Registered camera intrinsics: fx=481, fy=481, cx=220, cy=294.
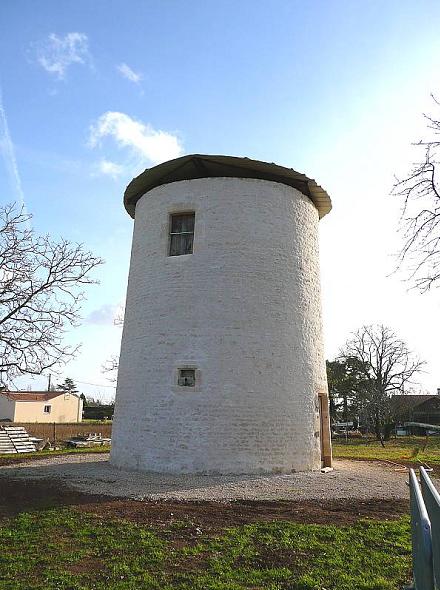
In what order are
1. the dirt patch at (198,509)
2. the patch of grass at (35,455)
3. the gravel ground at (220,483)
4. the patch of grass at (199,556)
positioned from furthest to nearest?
the patch of grass at (35,455) → the gravel ground at (220,483) → the dirt patch at (198,509) → the patch of grass at (199,556)

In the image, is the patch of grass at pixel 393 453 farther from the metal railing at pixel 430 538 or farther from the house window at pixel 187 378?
the metal railing at pixel 430 538

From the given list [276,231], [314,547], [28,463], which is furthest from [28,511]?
[276,231]

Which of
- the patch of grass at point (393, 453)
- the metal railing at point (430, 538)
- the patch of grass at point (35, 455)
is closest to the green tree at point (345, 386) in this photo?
the patch of grass at point (393, 453)

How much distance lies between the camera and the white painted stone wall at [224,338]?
38.5 ft

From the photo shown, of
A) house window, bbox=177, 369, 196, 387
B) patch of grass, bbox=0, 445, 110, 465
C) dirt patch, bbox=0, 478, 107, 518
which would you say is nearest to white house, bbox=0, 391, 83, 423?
patch of grass, bbox=0, 445, 110, 465

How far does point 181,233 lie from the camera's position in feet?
45.5

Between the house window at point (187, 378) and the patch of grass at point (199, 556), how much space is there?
5.14m

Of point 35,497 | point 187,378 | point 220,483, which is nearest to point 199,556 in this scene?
point 35,497

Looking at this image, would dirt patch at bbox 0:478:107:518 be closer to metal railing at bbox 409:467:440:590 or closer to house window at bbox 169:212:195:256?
metal railing at bbox 409:467:440:590

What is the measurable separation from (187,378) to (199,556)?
6.62 meters

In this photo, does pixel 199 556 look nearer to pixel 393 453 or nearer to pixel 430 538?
pixel 430 538

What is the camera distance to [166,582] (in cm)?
486

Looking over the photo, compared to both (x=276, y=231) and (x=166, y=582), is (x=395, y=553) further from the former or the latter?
(x=276, y=231)

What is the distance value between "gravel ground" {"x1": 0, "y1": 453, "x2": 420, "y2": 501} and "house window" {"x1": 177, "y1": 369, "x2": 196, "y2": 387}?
2.17m
